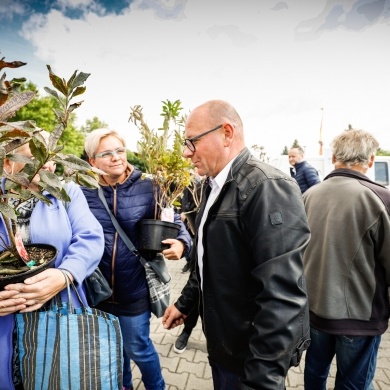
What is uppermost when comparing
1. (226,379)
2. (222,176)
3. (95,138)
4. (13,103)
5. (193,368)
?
(95,138)

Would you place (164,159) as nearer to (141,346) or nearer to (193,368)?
(141,346)

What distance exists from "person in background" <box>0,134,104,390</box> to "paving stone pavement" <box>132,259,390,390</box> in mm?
1790

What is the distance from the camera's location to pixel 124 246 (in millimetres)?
2164

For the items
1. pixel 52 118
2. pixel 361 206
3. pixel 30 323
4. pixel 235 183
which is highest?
pixel 52 118

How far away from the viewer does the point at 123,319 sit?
2.22 m

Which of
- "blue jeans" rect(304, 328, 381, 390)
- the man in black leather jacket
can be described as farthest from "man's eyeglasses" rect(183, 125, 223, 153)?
"blue jeans" rect(304, 328, 381, 390)

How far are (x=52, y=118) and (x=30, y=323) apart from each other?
104 ft

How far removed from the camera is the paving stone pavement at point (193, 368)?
8.95ft

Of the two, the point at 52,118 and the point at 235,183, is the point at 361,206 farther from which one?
the point at 52,118

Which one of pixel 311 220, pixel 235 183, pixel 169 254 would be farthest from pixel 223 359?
pixel 311 220

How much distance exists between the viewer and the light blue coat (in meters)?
1.35

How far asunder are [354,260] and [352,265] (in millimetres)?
38

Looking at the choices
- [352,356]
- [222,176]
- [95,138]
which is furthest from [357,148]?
[95,138]

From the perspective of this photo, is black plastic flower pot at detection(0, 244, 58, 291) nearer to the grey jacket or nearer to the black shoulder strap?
the black shoulder strap
